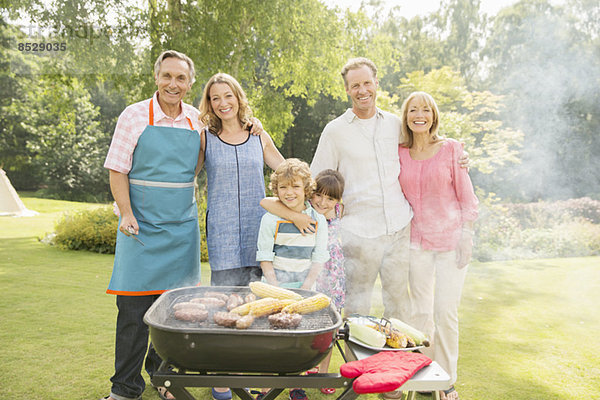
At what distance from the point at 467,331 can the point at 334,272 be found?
8.99ft

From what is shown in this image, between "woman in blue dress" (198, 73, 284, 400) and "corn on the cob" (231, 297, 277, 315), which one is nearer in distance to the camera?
"corn on the cob" (231, 297, 277, 315)

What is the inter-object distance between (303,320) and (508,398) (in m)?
2.22

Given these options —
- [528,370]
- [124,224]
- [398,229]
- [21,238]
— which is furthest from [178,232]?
[21,238]

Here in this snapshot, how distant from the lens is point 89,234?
927 cm

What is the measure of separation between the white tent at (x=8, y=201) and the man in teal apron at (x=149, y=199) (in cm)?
1448

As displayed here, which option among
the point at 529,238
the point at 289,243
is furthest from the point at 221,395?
the point at 529,238

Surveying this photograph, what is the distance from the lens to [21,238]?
11.0 metres

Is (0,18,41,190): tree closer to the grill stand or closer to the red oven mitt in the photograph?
the grill stand

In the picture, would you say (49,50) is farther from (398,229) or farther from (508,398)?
(508,398)

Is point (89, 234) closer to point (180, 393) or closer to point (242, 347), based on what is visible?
point (180, 393)

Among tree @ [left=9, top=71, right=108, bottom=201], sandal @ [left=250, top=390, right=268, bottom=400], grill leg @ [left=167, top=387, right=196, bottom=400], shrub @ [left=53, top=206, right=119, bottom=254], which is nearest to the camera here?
grill leg @ [left=167, top=387, right=196, bottom=400]

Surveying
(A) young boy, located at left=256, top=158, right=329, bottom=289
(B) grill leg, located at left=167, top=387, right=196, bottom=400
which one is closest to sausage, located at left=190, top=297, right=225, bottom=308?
(B) grill leg, located at left=167, top=387, right=196, bottom=400

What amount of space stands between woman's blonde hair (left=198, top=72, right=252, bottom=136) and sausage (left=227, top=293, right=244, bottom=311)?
112cm

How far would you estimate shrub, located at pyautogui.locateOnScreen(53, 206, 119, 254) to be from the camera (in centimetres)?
922
